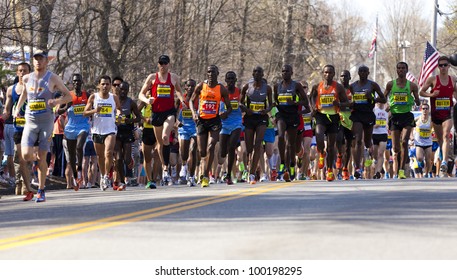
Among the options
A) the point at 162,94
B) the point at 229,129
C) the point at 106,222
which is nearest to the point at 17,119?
the point at 162,94

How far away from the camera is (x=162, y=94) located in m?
21.0

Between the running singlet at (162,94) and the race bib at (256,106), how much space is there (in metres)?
1.79

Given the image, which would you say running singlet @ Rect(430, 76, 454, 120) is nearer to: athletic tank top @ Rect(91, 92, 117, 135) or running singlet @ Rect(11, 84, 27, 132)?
athletic tank top @ Rect(91, 92, 117, 135)

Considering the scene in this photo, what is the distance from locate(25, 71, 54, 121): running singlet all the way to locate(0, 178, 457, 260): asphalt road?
184cm

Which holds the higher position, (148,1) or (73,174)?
(148,1)

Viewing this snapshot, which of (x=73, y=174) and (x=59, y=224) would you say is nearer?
(x=59, y=224)

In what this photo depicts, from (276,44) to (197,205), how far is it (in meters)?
45.8

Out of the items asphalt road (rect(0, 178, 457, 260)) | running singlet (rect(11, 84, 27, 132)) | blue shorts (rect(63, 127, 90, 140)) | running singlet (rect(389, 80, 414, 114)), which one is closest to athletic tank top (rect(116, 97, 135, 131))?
blue shorts (rect(63, 127, 90, 140))

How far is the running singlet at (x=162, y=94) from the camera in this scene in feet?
68.7

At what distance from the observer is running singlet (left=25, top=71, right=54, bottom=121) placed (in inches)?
694

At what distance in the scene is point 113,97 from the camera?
21.9 metres
